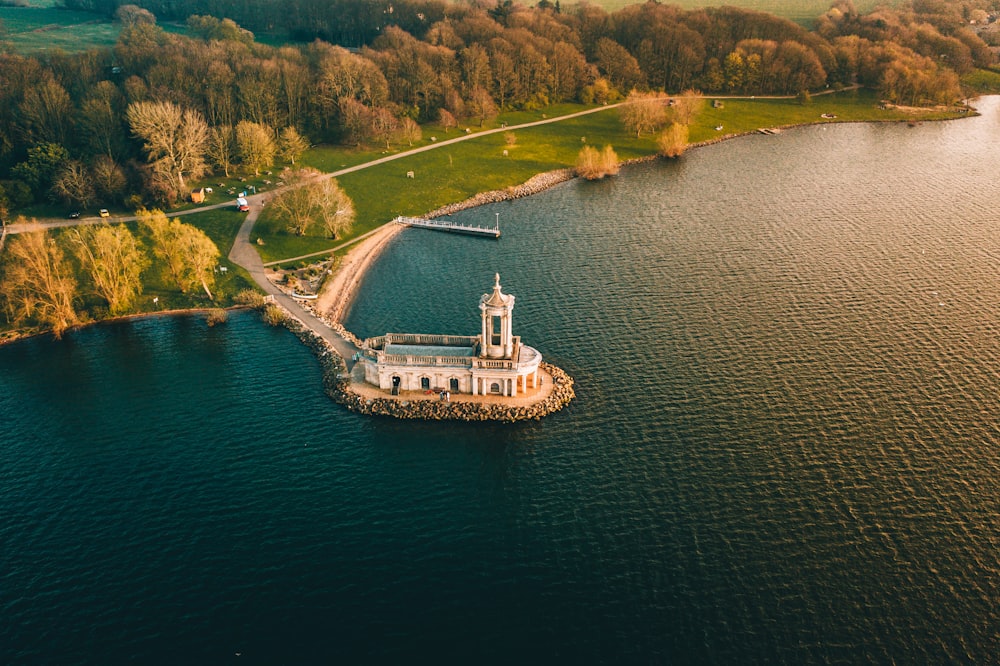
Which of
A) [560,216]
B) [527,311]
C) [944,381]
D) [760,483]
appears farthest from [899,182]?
[760,483]

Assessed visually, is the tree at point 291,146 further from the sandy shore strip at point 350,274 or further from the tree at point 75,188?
the tree at point 75,188

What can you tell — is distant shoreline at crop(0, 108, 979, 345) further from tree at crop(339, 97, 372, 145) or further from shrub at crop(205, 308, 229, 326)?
tree at crop(339, 97, 372, 145)

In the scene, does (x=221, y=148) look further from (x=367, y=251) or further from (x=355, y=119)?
(x=367, y=251)

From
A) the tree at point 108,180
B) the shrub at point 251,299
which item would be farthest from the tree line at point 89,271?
the tree at point 108,180

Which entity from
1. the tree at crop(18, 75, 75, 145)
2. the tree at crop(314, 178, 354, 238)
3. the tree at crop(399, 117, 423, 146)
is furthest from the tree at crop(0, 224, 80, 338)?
the tree at crop(399, 117, 423, 146)

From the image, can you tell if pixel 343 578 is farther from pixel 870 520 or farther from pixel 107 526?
pixel 870 520

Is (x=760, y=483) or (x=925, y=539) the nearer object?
(x=925, y=539)
